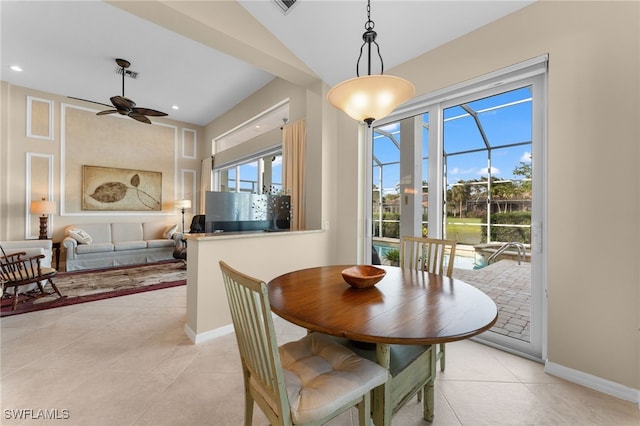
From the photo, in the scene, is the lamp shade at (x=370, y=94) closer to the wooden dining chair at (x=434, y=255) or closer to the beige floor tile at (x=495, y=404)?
the wooden dining chair at (x=434, y=255)

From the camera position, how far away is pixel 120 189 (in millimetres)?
5828

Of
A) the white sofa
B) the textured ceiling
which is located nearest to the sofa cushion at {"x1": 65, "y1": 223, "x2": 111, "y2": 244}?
the white sofa

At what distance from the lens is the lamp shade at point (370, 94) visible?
1.42 m

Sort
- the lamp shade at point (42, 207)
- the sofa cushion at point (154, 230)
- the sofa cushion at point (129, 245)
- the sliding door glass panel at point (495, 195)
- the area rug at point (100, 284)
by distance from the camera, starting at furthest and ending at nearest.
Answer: the sofa cushion at point (154, 230) < the sofa cushion at point (129, 245) < the lamp shade at point (42, 207) < the area rug at point (100, 284) < the sliding door glass panel at point (495, 195)

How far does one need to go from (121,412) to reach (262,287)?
1.51 meters

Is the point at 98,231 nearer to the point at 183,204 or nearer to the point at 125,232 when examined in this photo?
the point at 125,232

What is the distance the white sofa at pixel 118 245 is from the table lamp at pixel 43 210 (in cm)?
32

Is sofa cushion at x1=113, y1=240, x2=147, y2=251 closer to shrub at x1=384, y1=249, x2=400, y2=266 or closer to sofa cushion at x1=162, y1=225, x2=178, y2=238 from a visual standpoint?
sofa cushion at x1=162, y1=225, x2=178, y2=238

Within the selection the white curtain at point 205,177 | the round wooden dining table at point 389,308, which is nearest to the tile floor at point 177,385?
the round wooden dining table at point 389,308

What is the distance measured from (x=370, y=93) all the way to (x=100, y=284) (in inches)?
192

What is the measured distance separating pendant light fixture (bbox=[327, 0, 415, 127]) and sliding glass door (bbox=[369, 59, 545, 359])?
1320mm

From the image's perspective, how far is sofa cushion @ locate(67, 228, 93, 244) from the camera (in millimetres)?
4945

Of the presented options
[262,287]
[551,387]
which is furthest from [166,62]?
[551,387]

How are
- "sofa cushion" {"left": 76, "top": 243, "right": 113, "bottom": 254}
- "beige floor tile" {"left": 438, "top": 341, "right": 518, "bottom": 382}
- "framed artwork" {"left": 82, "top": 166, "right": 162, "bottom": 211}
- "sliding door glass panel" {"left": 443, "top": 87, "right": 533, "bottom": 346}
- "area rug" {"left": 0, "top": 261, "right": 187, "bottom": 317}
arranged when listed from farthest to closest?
"framed artwork" {"left": 82, "top": 166, "right": 162, "bottom": 211} → "sofa cushion" {"left": 76, "top": 243, "right": 113, "bottom": 254} → "area rug" {"left": 0, "top": 261, "right": 187, "bottom": 317} → "sliding door glass panel" {"left": 443, "top": 87, "right": 533, "bottom": 346} → "beige floor tile" {"left": 438, "top": 341, "right": 518, "bottom": 382}
